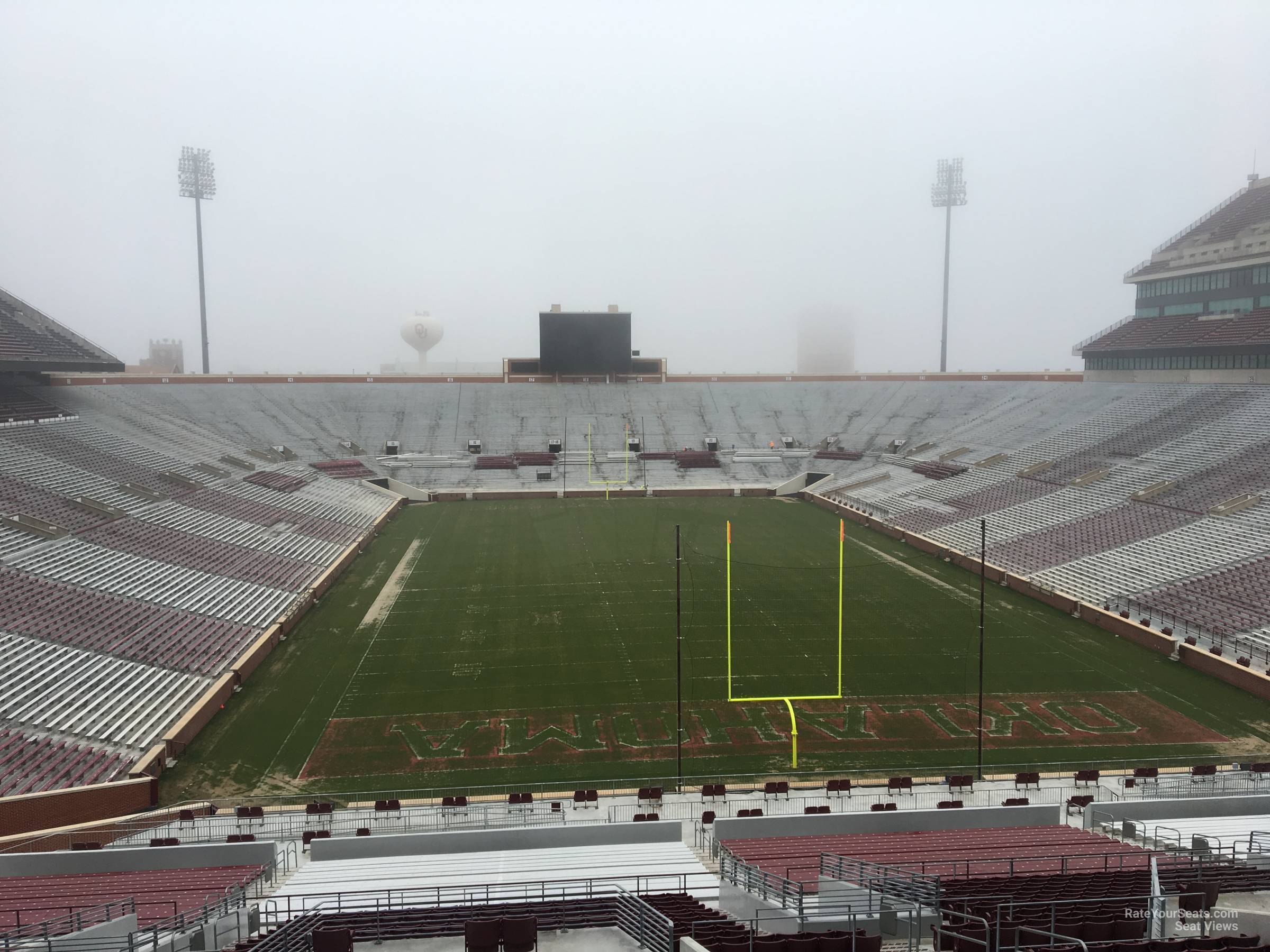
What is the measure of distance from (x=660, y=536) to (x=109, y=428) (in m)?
31.0

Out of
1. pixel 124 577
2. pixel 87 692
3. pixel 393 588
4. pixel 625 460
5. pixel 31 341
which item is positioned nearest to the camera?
pixel 87 692

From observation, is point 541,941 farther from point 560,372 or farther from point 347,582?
point 560,372

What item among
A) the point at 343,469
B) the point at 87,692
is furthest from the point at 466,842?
the point at 343,469

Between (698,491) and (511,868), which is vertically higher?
(698,491)

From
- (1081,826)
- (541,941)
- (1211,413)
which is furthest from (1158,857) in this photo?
(1211,413)

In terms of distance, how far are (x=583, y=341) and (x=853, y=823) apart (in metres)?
59.6

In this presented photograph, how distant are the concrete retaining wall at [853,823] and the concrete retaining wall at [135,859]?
7.54 meters

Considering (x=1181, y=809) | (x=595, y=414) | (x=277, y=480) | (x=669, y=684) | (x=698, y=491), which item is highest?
(x=595, y=414)

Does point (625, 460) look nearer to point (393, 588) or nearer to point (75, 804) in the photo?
point (393, 588)

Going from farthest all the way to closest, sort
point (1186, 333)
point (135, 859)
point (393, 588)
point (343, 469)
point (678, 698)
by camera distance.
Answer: point (343, 469) → point (1186, 333) → point (393, 588) → point (678, 698) → point (135, 859)

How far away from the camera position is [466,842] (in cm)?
1430

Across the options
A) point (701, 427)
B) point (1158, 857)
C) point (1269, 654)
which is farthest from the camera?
point (701, 427)

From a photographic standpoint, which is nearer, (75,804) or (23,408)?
(75,804)

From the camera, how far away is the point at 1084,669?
78.8 feet
